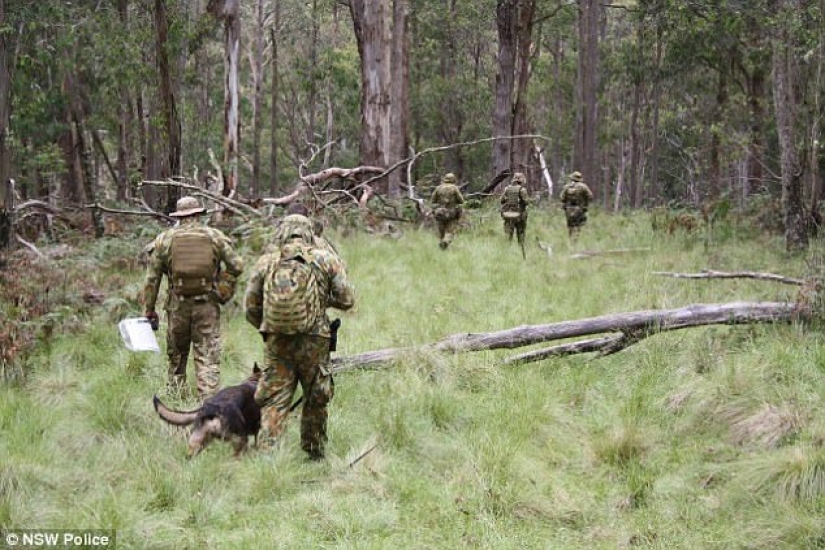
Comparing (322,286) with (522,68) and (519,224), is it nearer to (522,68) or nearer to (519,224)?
(519,224)

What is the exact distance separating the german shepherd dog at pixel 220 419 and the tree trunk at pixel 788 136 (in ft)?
36.8

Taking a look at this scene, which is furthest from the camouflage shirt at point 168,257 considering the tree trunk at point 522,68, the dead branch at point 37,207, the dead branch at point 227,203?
the tree trunk at point 522,68

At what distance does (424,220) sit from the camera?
1806 centimetres

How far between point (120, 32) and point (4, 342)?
39.8ft

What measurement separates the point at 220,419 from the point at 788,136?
38.4 ft

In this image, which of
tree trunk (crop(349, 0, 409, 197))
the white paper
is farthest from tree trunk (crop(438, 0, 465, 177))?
the white paper

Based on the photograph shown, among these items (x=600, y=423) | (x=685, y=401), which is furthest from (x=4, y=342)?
(x=685, y=401)

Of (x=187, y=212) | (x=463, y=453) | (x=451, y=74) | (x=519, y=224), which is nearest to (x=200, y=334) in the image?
(x=187, y=212)

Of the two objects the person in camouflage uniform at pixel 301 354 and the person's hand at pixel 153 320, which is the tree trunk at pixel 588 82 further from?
the person in camouflage uniform at pixel 301 354

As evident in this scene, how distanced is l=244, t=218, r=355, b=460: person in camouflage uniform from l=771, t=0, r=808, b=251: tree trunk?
10.8 meters

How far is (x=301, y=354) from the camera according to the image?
5.72 meters

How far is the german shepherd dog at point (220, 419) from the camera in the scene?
226 inches

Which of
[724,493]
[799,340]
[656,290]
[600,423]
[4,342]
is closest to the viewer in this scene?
[724,493]

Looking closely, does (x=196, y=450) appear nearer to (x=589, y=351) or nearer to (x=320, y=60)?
(x=589, y=351)
